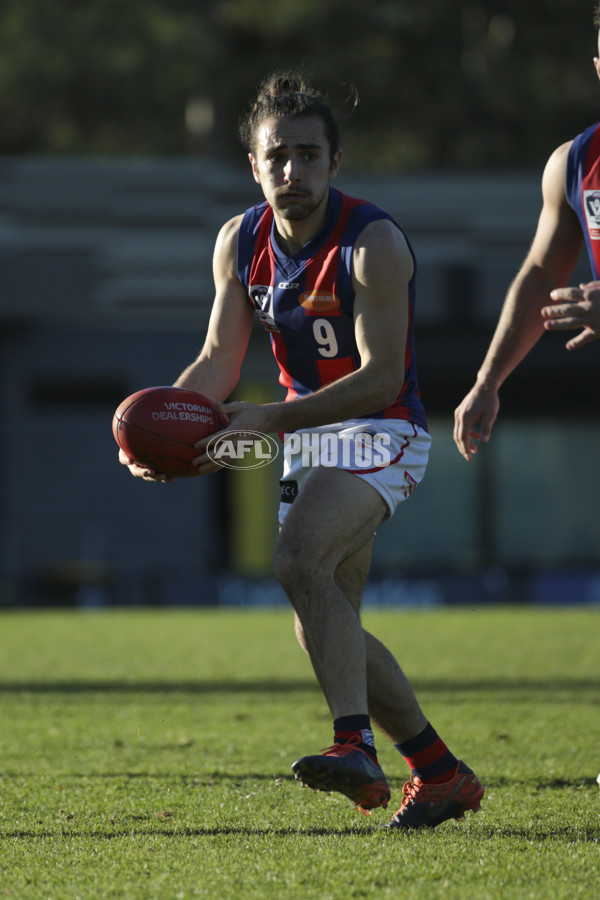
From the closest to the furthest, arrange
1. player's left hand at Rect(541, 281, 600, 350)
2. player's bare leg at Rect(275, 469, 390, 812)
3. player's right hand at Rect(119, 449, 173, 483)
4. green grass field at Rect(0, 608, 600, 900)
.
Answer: green grass field at Rect(0, 608, 600, 900), player's left hand at Rect(541, 281, 600, 350), player's bare leg at Rect(275, 469, 390, 812), player's right hand at Rect(119, 449, 173, 483)

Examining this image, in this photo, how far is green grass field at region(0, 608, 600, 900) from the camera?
141 inches

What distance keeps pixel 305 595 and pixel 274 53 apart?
2809 centimetres

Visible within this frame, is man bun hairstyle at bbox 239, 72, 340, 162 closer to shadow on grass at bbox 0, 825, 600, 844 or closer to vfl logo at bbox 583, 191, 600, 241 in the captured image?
vfl logo at bbox 583, 191, 600, 241

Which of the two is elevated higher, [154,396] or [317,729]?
[154,396]

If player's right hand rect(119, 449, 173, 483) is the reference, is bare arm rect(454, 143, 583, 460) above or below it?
above

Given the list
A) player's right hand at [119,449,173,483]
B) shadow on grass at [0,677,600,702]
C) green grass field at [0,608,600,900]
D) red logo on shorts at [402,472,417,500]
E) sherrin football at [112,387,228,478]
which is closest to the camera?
green grass field at [0,608,600,900]

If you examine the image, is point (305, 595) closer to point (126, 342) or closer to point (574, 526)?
point (126, 342)

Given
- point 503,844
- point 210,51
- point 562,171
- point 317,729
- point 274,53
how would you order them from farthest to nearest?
Result: point 274,53 → point 210,51 → point 317,729 → point 562,171 → point 503,844

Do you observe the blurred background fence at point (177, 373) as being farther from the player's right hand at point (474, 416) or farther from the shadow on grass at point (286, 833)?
the shadow on grass at point (286, 833)

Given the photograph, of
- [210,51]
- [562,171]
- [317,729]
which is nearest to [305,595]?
[562,171]

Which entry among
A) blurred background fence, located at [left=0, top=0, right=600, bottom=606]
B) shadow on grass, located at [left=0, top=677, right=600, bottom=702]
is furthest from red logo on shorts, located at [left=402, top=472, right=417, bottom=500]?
blurred background fence, located at [left=0, top=0, right=600, bottom=606]

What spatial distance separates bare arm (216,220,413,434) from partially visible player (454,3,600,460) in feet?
1.12

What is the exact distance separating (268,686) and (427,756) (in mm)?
4467

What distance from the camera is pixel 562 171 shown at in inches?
184
